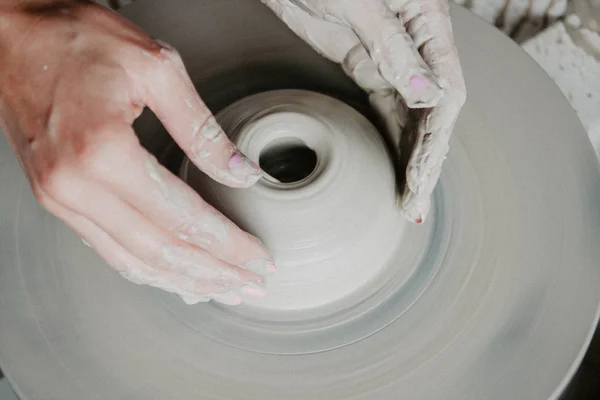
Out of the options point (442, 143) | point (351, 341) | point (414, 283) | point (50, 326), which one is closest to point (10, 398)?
point (50, 326)

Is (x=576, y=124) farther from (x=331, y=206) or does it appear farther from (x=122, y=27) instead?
(x=122, y=27)

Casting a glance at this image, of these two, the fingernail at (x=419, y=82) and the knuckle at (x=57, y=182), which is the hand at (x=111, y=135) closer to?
the knuckle at (x=57, y=182)

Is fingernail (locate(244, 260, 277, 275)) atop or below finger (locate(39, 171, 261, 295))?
below

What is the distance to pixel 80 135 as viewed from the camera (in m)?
0.89

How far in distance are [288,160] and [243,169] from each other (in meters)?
0.27

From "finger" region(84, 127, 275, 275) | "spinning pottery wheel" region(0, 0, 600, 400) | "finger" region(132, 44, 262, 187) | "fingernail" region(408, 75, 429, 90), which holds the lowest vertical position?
"spinning pottery wheel" region(0, 0, 600, 400)

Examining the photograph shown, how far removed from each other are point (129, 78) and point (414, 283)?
651mm

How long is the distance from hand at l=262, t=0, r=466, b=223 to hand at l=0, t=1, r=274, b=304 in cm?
28

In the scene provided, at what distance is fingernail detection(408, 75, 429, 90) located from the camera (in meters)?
0.99

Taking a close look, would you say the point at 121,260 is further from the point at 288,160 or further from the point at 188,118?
the point at 288,160

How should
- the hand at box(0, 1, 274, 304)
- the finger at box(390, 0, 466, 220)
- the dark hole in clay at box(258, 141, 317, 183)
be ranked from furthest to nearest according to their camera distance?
1. the dark hole in clay at box(258, 141, 317, 183)
2. the finger at box(390, 0, 466, 220)
3. the hand at box(0, 1, 274, 304)

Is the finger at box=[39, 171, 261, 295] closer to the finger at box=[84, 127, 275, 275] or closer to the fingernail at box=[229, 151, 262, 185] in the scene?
the finger at box=[84, 127, 275, 275]

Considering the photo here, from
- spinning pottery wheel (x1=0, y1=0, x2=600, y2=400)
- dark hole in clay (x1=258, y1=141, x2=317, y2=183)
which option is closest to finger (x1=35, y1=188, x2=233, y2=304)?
spinning pottery wheel (x1=0, y1=0, x2=600, y2=400)

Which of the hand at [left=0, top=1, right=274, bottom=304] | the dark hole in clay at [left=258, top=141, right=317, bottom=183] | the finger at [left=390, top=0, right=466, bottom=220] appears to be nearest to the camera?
the hand at [left=0, top=1, right=274, bottom=304]
